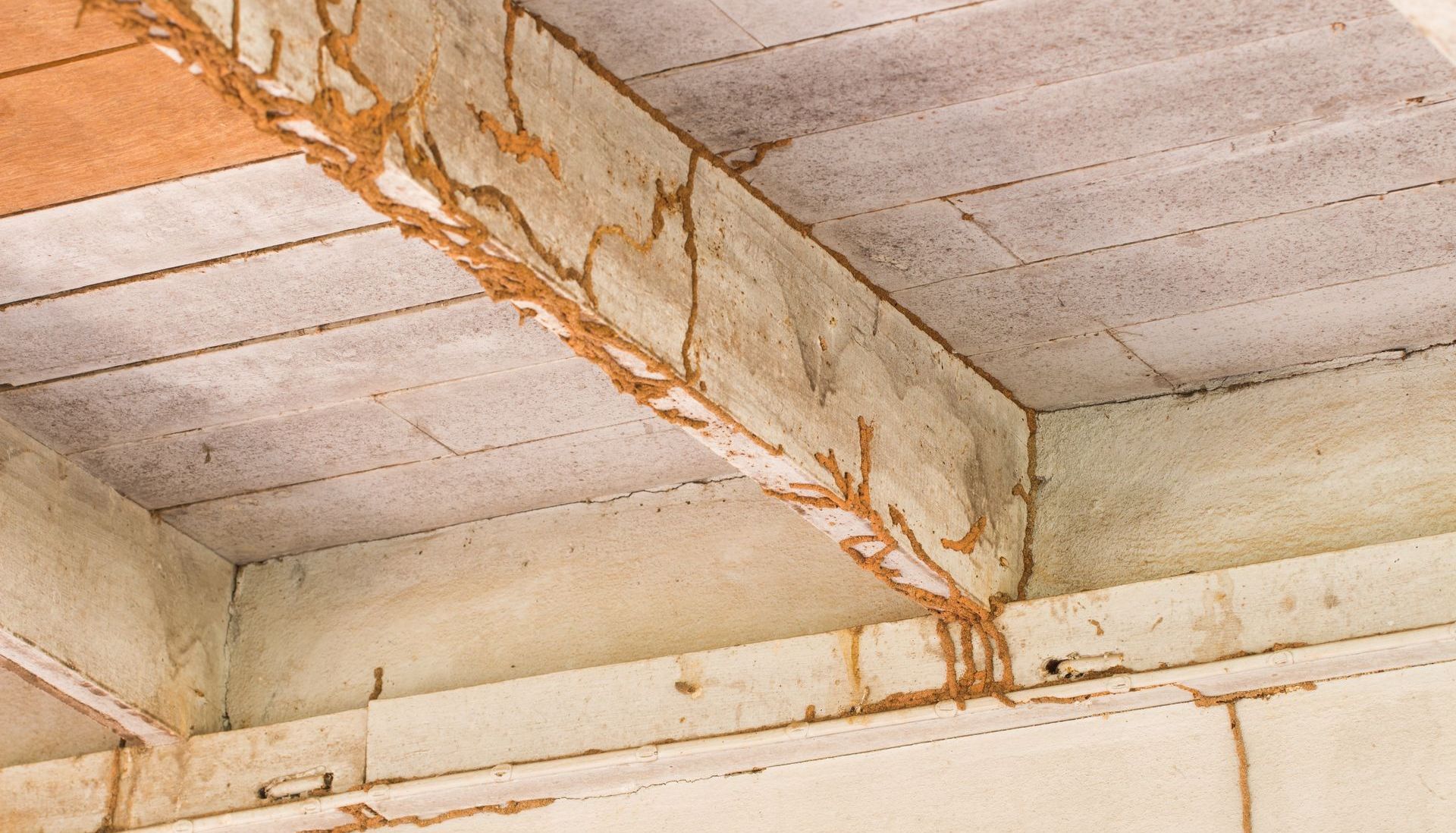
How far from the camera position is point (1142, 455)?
3004mm

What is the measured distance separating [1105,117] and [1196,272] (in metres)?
0.46

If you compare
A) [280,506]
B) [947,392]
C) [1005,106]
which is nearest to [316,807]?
[280,506]

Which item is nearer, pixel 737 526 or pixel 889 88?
pixel 889 88

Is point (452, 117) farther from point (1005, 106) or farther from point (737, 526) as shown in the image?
point (737, 526)

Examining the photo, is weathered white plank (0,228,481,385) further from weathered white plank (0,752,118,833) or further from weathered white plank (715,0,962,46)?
weathered white plank (0,752,118,833)

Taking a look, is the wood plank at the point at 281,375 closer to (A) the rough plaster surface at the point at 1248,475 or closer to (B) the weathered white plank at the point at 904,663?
(B) the weathered white plank at the point at 904,663

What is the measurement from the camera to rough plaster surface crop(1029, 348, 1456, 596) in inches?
111

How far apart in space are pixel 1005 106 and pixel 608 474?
4.08 ft

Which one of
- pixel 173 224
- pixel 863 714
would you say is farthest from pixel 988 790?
pixel 173 224

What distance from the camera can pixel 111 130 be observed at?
2.24m

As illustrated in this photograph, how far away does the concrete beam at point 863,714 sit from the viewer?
8.84 feet

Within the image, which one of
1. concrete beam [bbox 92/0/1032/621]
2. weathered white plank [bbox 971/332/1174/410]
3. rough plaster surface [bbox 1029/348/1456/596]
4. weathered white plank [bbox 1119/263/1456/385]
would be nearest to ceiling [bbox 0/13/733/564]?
concrete beam [bbox 92/0/1032/621]

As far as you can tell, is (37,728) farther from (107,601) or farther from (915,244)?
(915,244)

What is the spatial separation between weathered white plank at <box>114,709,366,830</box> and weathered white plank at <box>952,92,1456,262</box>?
5.26ft
